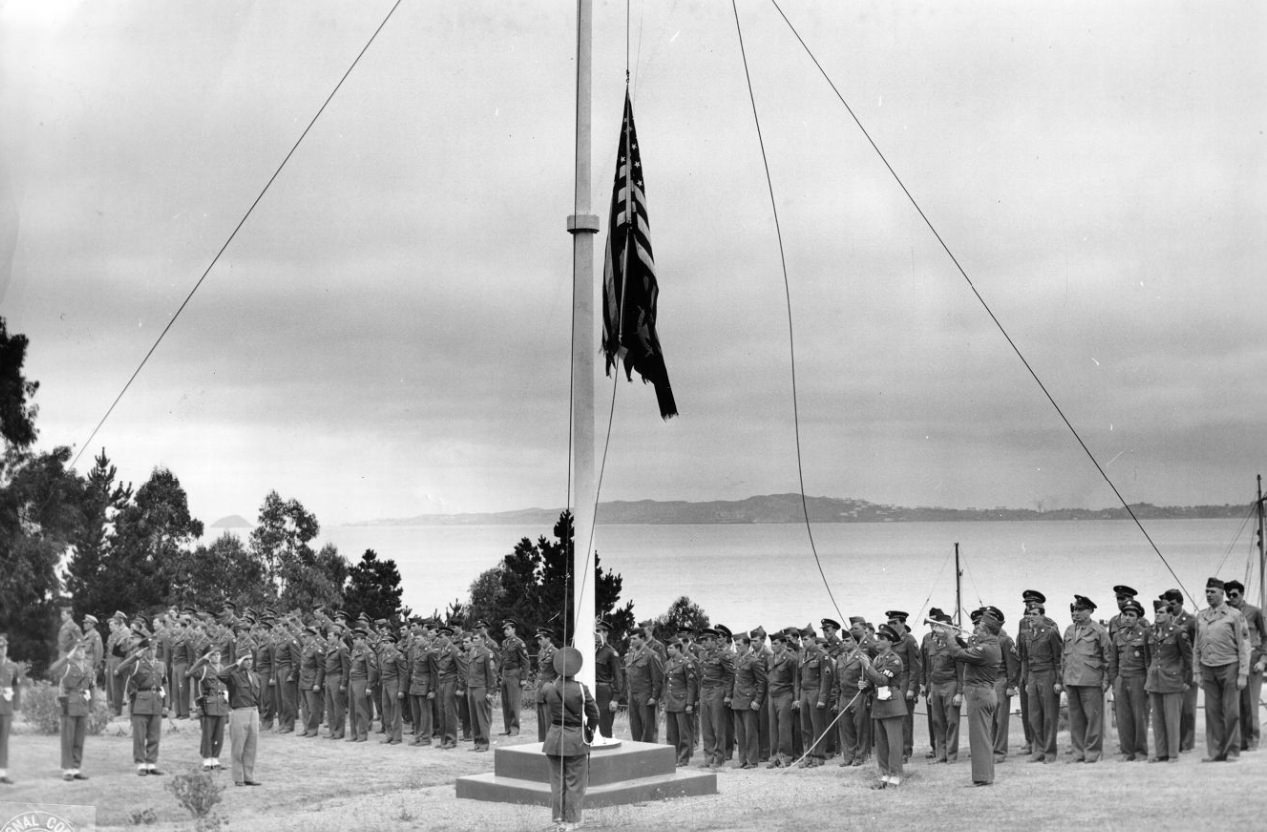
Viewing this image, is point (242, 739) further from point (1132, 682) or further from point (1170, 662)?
point (1170, 662)

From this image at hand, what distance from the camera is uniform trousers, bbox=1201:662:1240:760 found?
12.5 meters

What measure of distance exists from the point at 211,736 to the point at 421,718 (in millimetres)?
3940

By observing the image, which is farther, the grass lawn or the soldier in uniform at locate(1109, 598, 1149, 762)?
the soldier in uniform at locate(1109, 598, 1149, 762)

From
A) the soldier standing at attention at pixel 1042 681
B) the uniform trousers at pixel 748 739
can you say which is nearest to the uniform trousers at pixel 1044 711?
the soldier standing at attention at pixel 1042 681

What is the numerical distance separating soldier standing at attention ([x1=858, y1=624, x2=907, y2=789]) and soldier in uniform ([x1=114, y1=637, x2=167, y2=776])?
799cm

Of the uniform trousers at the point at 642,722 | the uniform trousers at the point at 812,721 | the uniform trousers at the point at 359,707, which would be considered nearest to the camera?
the uniform trousers at the point at 812,721

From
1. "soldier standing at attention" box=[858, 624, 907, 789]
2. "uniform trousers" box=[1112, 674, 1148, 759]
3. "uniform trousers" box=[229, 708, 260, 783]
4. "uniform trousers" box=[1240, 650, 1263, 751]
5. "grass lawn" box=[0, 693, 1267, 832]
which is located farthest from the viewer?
"uniform trousers" box=[229, 708, 260, 783]

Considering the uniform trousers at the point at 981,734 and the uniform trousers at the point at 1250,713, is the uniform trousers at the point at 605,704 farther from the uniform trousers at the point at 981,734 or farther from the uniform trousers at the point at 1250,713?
the uniform trousers at the point at 1250,713

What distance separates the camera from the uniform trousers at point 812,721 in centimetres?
1544

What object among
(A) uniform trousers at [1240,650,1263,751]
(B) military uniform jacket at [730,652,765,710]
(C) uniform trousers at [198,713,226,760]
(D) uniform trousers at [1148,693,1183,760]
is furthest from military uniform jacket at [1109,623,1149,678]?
(C) uniform trousers at [198,713,226,760]

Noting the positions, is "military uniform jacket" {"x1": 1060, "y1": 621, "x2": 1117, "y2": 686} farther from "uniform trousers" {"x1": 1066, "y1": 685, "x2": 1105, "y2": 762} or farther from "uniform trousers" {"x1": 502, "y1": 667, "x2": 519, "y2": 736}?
"uniform trousers" {"x1": 502, "y1": 667, "x2": 519, "y2": 736}

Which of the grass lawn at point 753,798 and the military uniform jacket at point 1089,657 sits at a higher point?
the military uniform jacket at point 1089,657

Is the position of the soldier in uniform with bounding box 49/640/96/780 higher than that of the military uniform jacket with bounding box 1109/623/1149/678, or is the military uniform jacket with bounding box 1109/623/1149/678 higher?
the military uniform jacket with bounding box 1109/623/1149/678

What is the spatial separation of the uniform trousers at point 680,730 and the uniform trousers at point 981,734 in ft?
16.5
